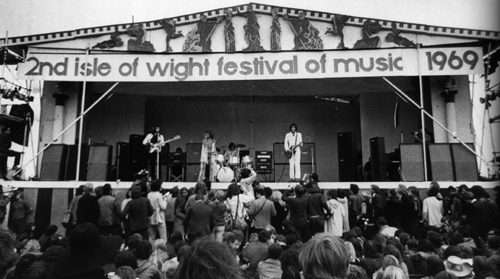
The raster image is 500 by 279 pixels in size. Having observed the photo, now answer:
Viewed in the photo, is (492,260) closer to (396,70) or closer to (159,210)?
(159,210)

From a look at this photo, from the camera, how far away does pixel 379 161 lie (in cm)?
1311

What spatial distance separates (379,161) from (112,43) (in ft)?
29.5

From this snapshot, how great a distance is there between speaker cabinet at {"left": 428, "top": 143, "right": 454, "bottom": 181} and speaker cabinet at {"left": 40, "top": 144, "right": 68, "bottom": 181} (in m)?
10.2

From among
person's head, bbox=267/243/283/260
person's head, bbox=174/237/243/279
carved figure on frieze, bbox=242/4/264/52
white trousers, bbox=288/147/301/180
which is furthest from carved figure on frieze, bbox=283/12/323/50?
person's head, bbox=174/237/243/279

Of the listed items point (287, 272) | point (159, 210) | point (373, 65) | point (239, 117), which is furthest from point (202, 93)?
point (287, 272)

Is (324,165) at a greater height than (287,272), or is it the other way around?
(324,165)

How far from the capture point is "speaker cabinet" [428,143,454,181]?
37.9ft

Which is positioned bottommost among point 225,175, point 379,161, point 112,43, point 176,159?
point 225,175

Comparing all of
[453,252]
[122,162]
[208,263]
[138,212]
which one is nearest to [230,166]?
[122,162]

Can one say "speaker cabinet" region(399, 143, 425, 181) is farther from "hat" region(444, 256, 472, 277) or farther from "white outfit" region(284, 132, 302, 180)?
"hat" region(444, 256, 472, 277)

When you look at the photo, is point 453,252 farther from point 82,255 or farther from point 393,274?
point 82,255

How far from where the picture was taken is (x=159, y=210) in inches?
325

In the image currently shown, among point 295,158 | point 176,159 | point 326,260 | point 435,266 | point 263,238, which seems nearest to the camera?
point 326,260

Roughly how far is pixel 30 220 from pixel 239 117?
10.1 meters
